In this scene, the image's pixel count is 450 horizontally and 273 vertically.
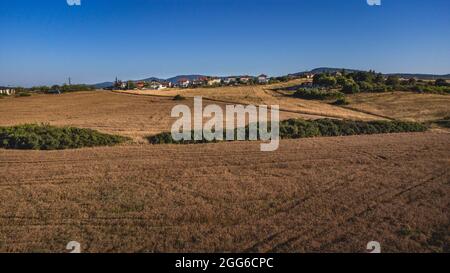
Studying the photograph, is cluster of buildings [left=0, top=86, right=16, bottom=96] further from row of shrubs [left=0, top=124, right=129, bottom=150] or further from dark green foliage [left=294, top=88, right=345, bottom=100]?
row of shrubs [left=0, top=124, right=129, bottom=150]

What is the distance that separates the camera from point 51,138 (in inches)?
728

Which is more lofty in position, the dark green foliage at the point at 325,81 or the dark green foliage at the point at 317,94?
the dark green foliage at the point at 325,81

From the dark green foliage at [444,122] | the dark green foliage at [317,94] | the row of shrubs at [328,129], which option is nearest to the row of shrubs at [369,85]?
the dark green foliage at [317,94]

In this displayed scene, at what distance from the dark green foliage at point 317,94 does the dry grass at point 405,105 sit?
1.50 meters

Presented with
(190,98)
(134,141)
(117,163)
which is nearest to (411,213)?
(117,163)

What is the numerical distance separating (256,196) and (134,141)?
11.4 metres

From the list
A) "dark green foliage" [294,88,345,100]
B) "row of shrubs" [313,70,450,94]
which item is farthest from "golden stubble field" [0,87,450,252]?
"row of shrubs" [313,70,450,94]

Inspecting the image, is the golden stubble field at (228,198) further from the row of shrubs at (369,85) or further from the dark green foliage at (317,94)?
the row of shrubs at (369,85)

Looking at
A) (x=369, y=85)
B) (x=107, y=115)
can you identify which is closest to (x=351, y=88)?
(x=369, y=85)

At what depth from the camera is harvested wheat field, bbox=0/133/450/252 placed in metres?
7.42

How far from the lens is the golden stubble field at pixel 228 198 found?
744cm

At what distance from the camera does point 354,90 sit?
149ft

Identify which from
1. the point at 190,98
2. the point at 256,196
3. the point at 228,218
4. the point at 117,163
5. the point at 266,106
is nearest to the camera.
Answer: the point at 228,218

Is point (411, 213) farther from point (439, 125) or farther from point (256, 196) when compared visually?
point (439, 125)
